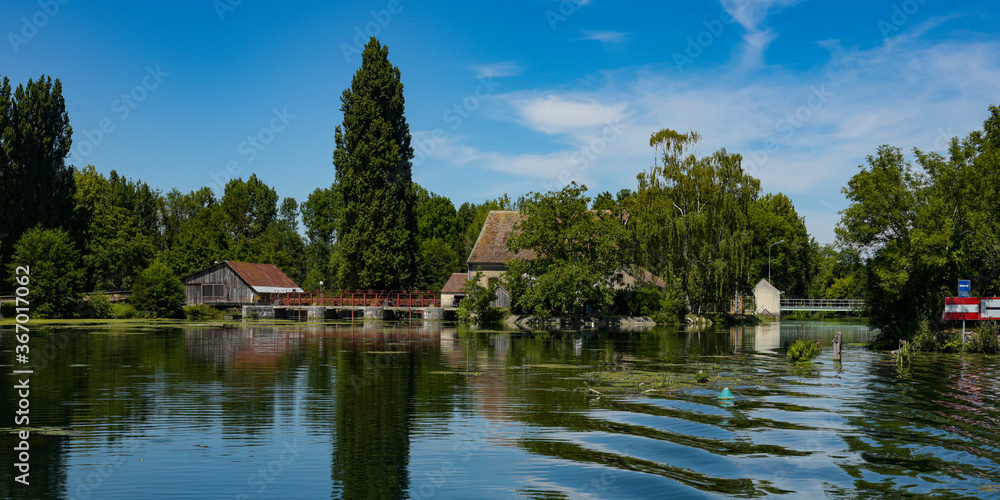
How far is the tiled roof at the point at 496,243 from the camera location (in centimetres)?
7325

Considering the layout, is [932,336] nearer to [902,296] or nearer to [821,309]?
[902,296]

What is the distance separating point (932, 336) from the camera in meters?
33.2

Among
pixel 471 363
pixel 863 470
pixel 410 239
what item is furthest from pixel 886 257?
pixel 410 239

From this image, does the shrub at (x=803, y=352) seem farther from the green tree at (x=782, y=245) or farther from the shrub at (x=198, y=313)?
the green tree at (x=782, y=245)

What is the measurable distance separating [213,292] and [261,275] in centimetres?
627

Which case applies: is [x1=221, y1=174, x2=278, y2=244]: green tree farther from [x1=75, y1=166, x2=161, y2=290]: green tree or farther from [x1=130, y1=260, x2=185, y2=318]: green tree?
[x1=130, y1=260, x2=185, y2=318]: green tree

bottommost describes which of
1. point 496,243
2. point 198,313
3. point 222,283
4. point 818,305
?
point 818,305

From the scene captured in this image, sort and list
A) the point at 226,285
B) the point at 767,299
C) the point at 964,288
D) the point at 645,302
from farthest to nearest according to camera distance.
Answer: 1. the point at 767,299
2. the point at 226,285
3. the point at 645,302
4. the point at 964,288

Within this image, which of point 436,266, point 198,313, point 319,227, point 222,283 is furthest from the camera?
point 319,227

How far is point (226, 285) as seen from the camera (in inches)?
3497

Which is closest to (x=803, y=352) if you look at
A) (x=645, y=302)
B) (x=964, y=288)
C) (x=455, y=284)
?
(x=964, y=288)

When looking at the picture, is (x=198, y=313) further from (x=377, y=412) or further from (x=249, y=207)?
(x=377, y=412)

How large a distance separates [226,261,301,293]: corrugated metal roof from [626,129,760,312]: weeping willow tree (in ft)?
155

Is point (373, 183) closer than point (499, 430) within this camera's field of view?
No
